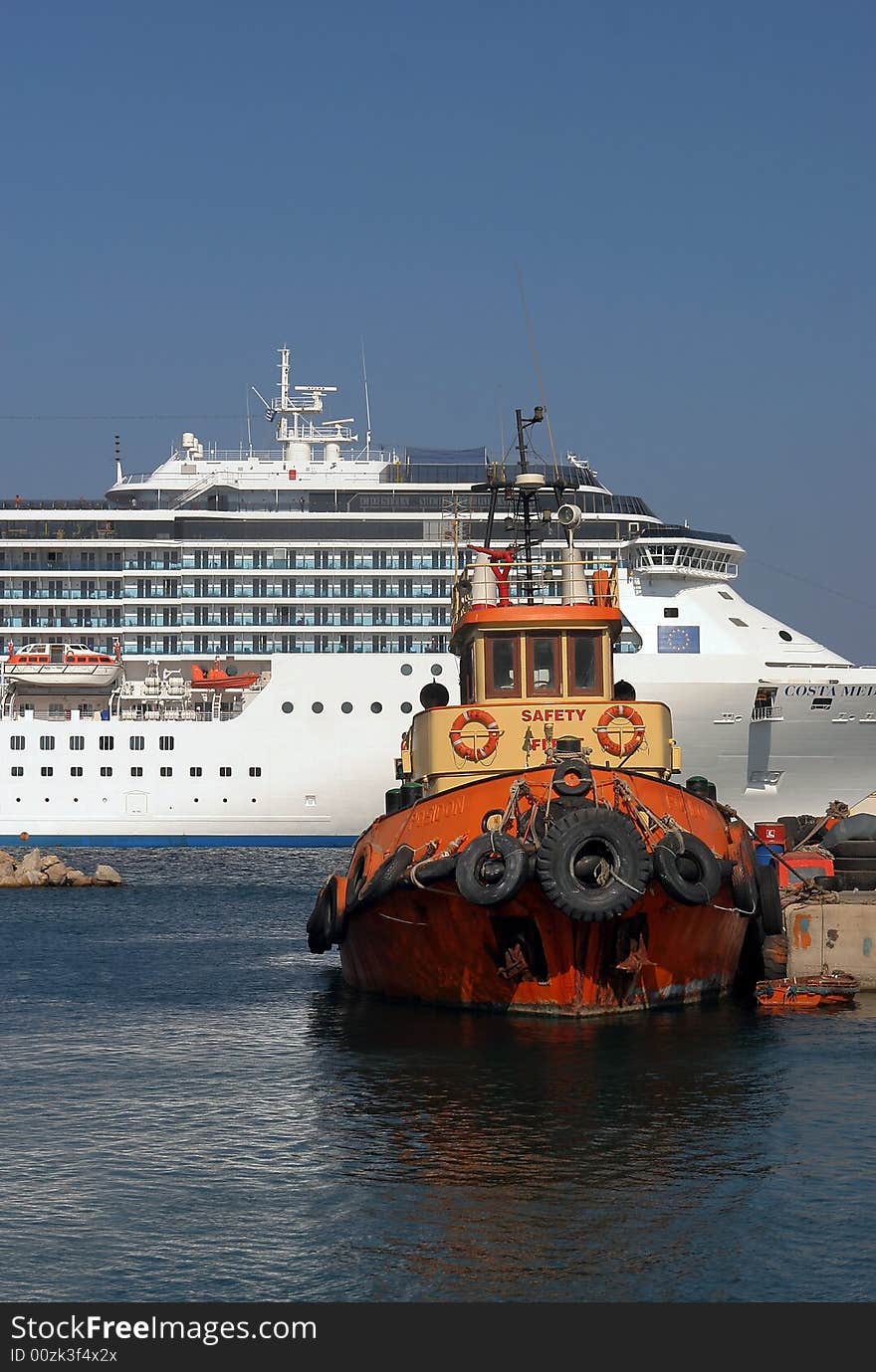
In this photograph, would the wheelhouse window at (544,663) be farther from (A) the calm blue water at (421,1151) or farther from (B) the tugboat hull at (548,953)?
(A) the calm blue water at (421,1151)

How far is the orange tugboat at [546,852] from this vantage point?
73.0 ft

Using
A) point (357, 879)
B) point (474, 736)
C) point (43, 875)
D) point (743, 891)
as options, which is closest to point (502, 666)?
point (474, 736)

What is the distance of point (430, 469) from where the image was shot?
70688mm

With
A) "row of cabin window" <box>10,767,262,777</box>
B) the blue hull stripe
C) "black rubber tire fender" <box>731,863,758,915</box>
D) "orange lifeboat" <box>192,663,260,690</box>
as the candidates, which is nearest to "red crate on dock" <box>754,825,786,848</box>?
"black rubber tire fender" <box>731,863,758,915</box>

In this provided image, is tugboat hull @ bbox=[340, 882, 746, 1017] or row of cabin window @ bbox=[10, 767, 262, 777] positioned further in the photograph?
row of cabin window @ bbox=[10, 767, 262, 777]

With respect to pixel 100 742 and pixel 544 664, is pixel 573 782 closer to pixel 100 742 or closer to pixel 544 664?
pixel 544 664

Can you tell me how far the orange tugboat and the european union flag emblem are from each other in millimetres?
30061

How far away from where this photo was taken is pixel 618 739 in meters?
26.0

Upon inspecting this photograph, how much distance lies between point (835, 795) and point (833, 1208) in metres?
42.6

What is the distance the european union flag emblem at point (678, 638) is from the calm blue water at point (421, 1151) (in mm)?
31478

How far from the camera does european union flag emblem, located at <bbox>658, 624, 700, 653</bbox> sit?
58.3 m

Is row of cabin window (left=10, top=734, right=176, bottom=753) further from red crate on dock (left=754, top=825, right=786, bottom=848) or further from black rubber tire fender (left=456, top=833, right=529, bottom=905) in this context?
black rubber tire fender (left=456, top=833, right=529, bottom=905)
